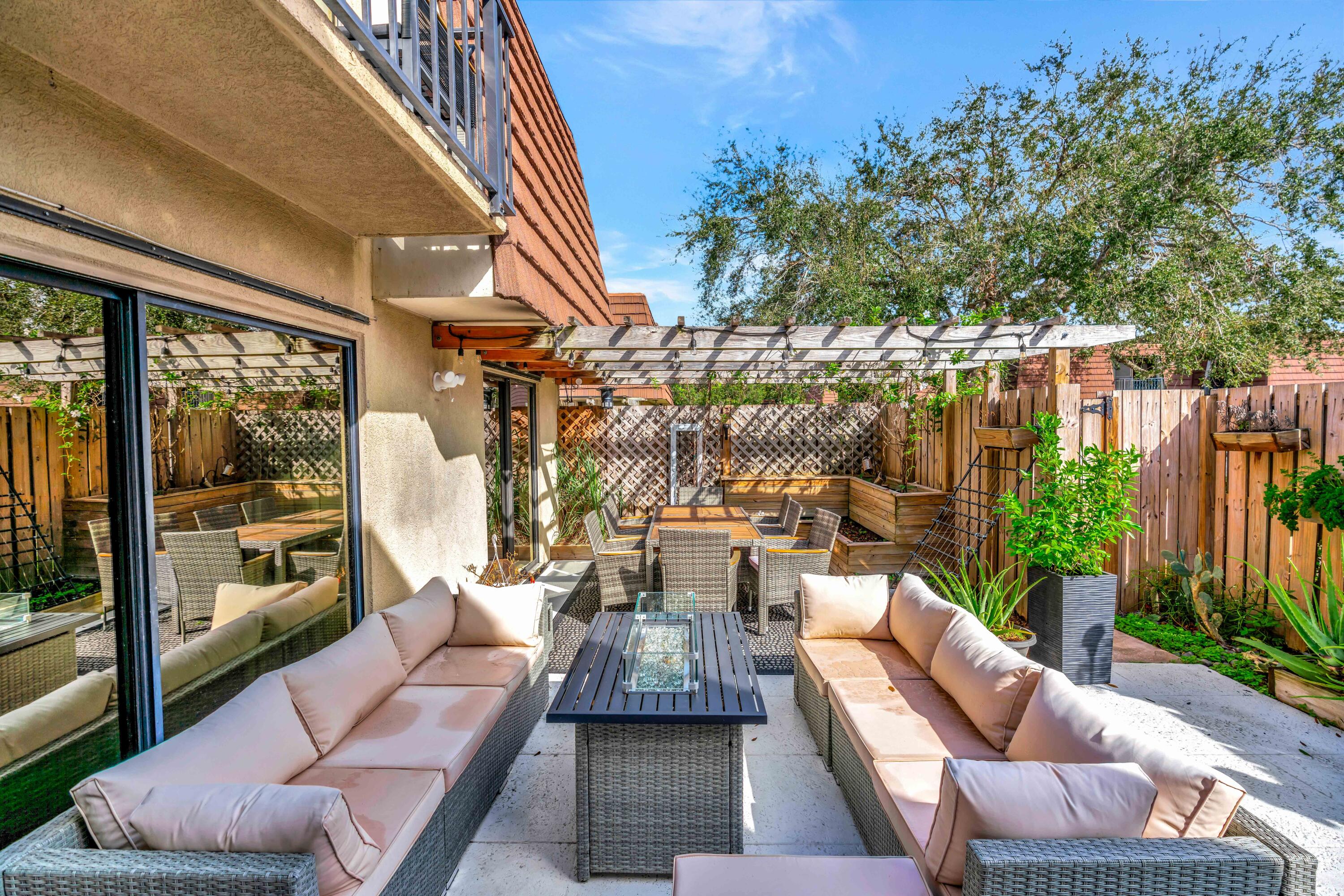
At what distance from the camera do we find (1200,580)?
442 centimetres

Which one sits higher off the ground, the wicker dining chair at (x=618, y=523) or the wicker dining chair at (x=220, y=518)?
the wicker dining chair at (x=220, y=518)

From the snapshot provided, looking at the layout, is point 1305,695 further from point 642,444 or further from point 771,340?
point 642,444

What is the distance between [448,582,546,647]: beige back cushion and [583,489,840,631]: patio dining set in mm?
1318

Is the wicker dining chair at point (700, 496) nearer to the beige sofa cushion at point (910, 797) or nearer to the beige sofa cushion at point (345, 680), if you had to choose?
the beige sofa cushion at point (345, 680)

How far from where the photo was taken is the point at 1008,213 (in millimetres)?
9969

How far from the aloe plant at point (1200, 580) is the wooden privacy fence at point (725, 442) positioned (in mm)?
4194

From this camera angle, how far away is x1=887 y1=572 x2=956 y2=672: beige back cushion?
291 cm

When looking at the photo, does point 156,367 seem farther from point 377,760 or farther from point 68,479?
point 377,760

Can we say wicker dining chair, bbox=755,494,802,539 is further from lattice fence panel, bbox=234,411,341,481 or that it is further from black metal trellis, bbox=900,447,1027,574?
lattice fence panel, bbox=234,411,341,481

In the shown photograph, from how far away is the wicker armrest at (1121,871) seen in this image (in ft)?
4.38

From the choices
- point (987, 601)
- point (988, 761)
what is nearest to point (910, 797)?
point (988, 761)

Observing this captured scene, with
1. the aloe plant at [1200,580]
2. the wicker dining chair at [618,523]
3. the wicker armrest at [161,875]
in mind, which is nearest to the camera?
the wicker armrest at [161,875]

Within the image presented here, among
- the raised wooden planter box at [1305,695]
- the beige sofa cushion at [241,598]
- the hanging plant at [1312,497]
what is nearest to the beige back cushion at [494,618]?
the beige sofa cushion at [241,598]

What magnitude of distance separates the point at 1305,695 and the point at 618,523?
5310mm
